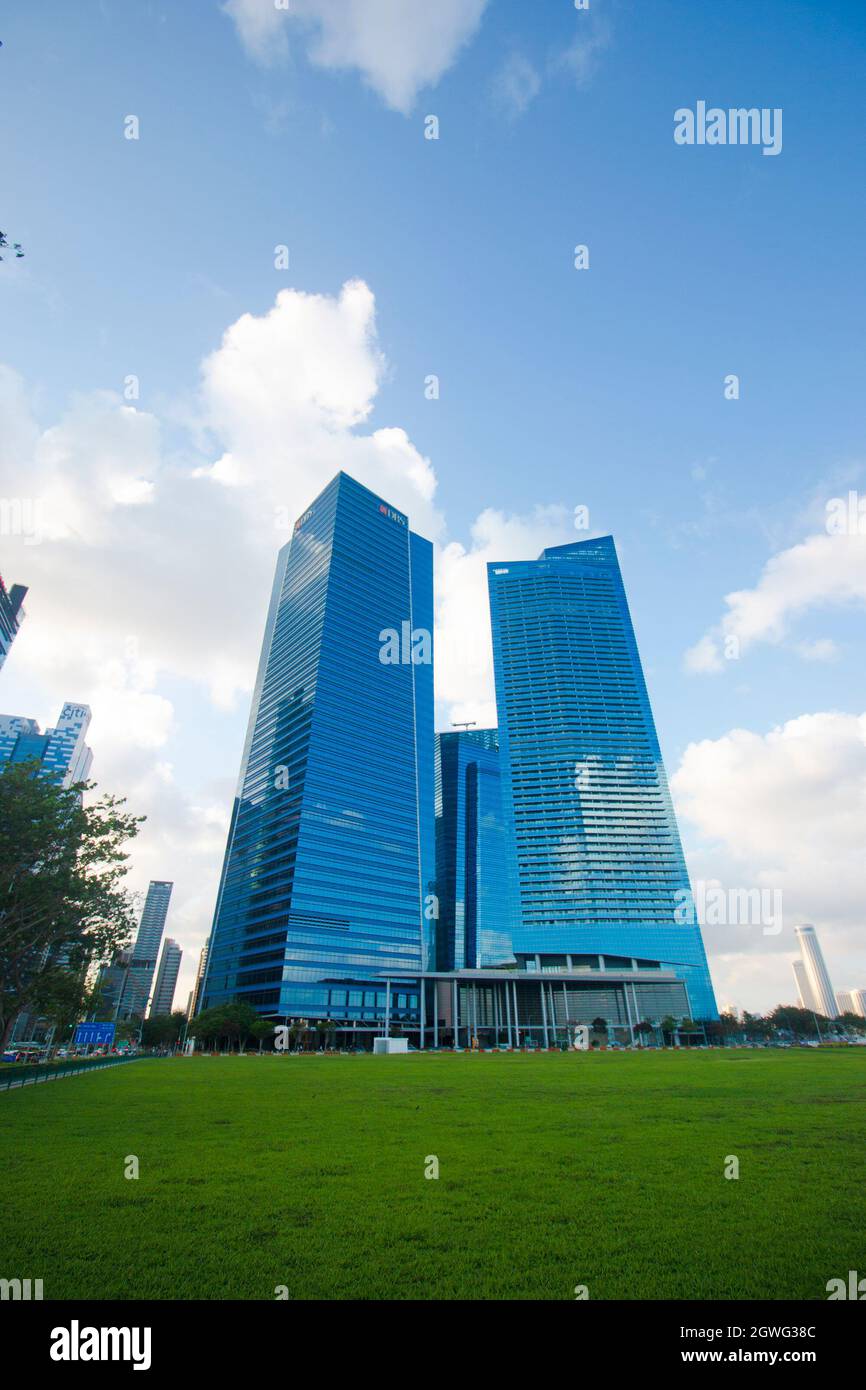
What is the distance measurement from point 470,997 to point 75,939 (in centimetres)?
10943

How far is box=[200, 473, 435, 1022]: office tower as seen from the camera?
451 ft

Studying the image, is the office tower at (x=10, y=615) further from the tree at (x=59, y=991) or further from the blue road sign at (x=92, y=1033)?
the tree at (x=59, y=991)

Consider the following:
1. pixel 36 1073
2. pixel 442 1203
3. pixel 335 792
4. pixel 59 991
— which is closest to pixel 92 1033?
pixel 36 1073

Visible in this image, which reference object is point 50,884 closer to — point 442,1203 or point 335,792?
point 442,1203

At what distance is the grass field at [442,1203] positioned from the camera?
7906mm

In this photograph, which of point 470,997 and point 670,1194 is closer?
point 670,1194

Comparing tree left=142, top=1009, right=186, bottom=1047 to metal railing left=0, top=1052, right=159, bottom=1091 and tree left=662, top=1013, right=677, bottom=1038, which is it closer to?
metal railing left=0, top=1052, right=159, bottom=1091

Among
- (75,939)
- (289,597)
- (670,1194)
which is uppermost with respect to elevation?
(289,597)

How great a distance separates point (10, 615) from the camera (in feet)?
483

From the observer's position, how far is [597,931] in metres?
178

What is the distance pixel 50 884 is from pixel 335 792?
110691mm

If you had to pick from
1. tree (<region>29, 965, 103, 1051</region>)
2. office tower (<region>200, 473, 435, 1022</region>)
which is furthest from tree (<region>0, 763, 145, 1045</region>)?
office tower (<region>200, 473, 435, 1022</region>)
